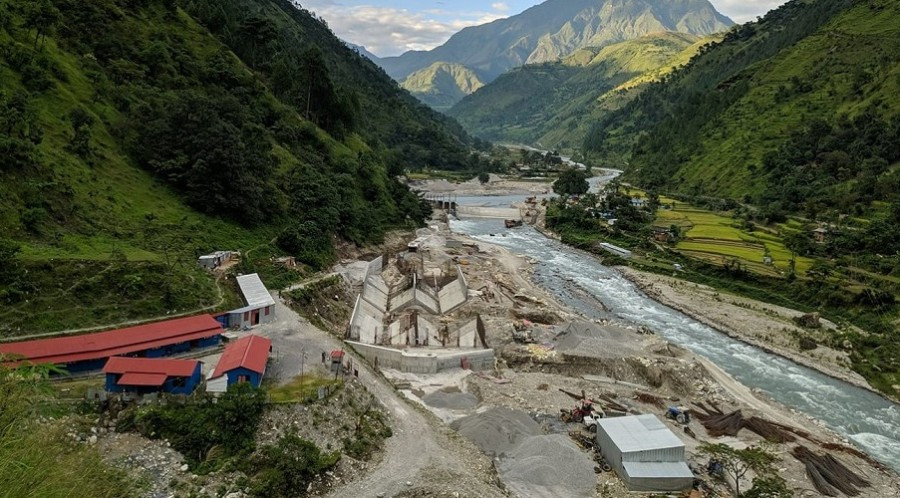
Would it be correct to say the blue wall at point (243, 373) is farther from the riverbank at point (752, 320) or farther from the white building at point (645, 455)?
the riverbank at point (752, 320)

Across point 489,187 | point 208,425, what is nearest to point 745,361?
point 208,425

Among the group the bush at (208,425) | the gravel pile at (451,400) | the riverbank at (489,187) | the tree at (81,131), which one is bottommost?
the gravel pile at (451,400)

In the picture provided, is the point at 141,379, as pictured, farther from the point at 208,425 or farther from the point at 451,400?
the point at 451,400

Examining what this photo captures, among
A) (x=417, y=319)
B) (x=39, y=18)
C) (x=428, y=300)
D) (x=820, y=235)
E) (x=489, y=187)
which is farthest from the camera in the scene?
(x=489, y=187)

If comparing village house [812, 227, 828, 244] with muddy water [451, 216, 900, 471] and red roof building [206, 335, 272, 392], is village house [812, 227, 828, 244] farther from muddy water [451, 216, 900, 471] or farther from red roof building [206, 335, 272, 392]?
red roof building [206, 335, 272, 392]

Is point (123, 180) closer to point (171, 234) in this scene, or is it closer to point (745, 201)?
point (171, 234)

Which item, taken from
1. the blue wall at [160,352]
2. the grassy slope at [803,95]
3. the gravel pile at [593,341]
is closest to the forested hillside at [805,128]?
the grassy slope at [803,95]
